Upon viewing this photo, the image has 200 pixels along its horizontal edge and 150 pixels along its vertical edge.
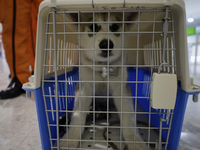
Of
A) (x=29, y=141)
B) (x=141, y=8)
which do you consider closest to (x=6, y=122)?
(x=29, y=141)

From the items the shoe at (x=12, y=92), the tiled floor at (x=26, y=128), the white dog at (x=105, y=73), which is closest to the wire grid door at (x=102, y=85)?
the white dog at (x=105, y=73)

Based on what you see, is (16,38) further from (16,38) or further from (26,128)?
(26,128)

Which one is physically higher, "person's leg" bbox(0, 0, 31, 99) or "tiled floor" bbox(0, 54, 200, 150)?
"person's leg" bbox(0, 0, 31, 99)

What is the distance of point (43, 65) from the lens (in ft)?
1.93

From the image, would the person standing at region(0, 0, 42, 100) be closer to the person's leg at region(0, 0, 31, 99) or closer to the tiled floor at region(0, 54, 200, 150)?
the person's leg at region(0, 0, 31, 99)

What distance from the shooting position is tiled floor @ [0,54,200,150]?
0.72m

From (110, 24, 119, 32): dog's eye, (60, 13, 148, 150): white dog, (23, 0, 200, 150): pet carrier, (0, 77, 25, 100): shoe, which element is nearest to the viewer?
(23, 0, 200, 150): pet carrier

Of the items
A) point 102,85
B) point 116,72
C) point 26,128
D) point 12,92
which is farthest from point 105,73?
point 12,92

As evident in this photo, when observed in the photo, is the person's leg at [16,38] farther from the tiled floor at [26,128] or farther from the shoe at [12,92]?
the tiled floor at [26,128]

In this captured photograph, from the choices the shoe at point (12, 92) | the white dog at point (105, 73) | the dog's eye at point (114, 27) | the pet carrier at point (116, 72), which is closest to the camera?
the pet carrier at point (116, 72)

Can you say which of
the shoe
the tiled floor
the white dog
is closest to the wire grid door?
the white dog

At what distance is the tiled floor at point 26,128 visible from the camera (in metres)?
0.72

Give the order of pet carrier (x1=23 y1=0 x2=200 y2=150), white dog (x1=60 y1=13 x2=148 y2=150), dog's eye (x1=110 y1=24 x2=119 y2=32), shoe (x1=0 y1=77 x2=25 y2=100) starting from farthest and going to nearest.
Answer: shoe (x1=0 y1=77 x2=25 y2=100) < dog's eye (x1=110 y1=24 x2=119 y2=32) < white dog (x1=60 y1=13 x2=148 y2=150) < pet carrier (x1=23 y1=0 x2=200 y2=150)

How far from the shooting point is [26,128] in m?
0.87
